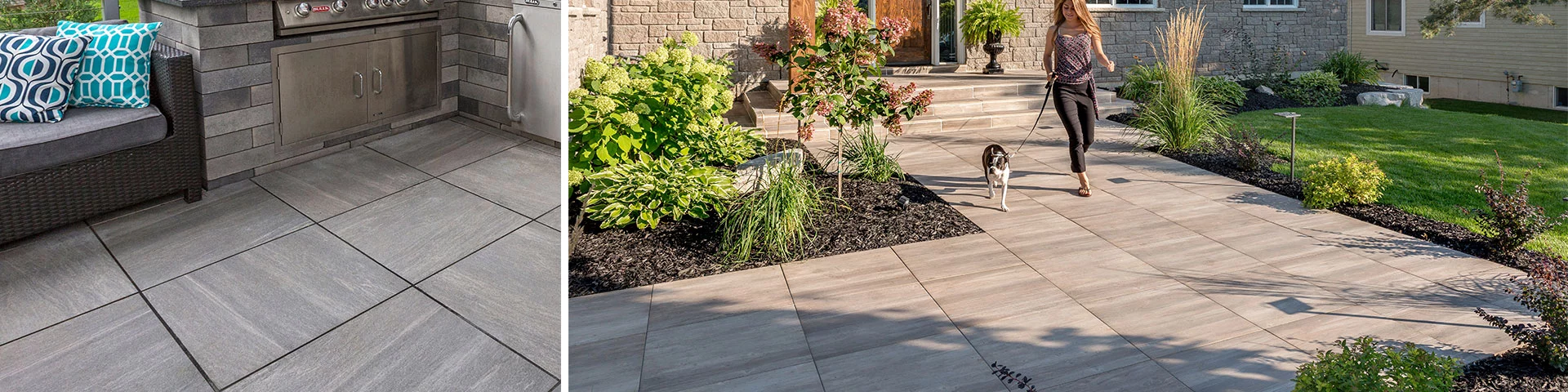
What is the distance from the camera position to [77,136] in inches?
Result: 142

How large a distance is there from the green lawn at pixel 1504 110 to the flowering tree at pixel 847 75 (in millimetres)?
11222

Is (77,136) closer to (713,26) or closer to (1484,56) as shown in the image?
(713,26)

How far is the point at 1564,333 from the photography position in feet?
9.87

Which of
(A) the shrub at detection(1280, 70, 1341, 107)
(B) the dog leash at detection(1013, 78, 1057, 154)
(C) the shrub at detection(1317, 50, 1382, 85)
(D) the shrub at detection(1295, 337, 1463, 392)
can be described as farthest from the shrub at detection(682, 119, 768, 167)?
(C) the shrub at detection(1317, 50, 1382, 85)

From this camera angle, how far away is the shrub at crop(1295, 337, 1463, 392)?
2566 mm

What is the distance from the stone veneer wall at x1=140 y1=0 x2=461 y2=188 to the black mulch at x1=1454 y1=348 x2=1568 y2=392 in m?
3.52

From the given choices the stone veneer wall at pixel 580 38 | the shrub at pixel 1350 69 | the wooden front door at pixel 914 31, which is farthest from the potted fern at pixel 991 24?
the stone veneer wall at pixel 580 38

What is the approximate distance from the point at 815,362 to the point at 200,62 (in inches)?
108

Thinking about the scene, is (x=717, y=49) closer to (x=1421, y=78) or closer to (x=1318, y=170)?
(x=1318, y=170)

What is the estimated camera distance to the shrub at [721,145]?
196 inches

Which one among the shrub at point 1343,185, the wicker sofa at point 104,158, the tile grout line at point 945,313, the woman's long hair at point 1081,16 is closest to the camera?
the tile grout line at point 945,313

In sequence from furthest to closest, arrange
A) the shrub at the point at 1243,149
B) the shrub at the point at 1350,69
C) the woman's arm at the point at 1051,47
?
the shrub at the point at 1350,69, the shrub at the point at 1243,149, the woman's arm at the point at 1051,47

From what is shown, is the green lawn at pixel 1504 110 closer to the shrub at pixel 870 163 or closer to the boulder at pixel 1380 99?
the boulder at pixel 1380 99

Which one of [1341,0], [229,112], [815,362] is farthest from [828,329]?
[1341,0]
